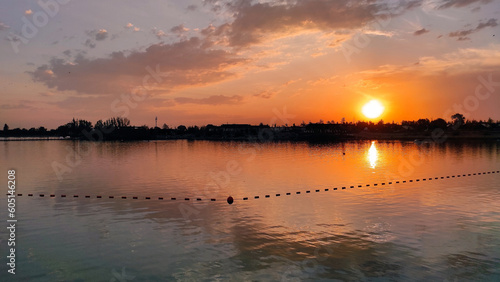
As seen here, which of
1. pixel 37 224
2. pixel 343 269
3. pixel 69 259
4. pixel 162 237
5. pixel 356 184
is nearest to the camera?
pixel 343 269

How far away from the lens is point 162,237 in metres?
20.9

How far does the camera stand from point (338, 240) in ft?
65.5

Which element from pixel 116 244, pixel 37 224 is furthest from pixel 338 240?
pixel 37 224

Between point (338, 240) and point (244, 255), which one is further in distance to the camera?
point (338, 240)

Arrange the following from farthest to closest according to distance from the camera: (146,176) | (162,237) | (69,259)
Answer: (146,176) → (162,237) → (69,259)

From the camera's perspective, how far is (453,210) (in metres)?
27.3

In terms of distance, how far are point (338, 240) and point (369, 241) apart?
1630 millimetres

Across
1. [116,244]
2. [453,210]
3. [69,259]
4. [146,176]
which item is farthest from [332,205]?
[146,176]

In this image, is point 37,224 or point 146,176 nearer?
point 37,224

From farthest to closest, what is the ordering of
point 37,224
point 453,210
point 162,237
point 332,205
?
point 332,205 < point 453,210 < point 37,224 < point 162,237

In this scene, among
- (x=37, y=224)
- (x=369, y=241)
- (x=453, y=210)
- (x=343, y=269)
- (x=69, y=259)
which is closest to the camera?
(x=343, y=269)

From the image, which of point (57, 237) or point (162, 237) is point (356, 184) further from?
point (57, 237)

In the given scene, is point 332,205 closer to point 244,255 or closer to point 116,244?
point 244,255

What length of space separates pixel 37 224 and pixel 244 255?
50.1 feet
